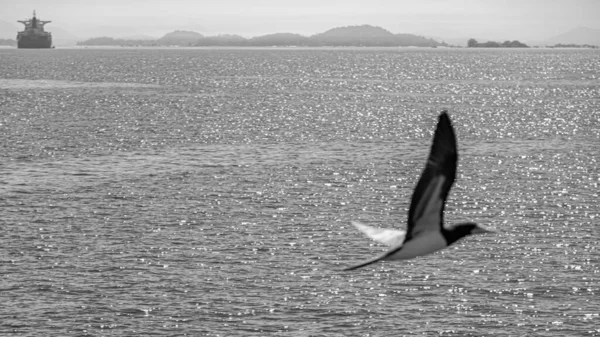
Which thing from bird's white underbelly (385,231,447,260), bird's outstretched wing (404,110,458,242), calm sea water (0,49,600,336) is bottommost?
calm sea water (0,49,600,336)

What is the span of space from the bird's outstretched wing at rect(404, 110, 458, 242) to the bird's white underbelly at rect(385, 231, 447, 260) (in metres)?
0.11

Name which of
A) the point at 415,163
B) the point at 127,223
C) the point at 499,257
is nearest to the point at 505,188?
the point at 415,163

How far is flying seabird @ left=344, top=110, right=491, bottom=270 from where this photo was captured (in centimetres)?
1528

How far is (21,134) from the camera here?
160 m

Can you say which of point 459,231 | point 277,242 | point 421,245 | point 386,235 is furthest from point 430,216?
point 277,242

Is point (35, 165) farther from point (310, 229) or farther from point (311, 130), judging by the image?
point (311, 130)

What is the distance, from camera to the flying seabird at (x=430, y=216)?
15281 millimetres

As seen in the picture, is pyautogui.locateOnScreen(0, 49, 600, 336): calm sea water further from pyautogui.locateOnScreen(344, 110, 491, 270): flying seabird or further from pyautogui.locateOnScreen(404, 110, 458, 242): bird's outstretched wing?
pyautogui.locateOnScreen(404, 110, 458, 242): bird's outstretched wing

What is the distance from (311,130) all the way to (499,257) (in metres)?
92.9

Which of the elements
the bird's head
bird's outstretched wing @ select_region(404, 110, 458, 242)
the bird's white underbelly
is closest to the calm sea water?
the bird's head

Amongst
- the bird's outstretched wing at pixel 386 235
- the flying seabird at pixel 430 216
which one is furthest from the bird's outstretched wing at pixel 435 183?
the bird's outstretched wing at pixel 386 235

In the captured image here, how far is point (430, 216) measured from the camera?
16.6m

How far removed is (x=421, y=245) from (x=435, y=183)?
154cm

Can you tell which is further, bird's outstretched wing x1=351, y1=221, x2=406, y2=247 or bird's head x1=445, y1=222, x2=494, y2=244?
bird's head x1=445, y1=222, x2=494, y2=244
